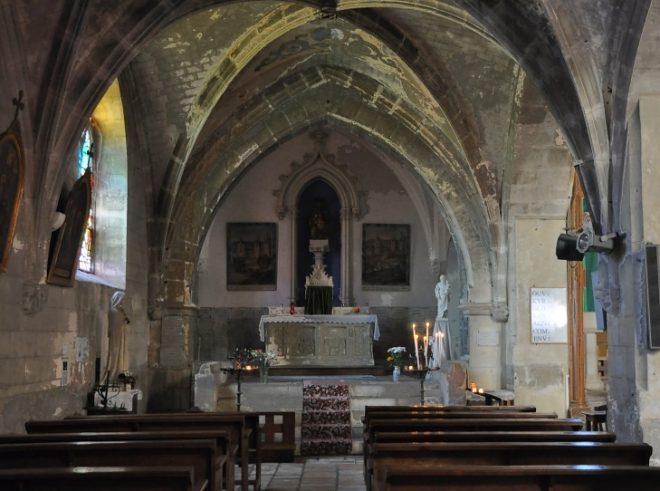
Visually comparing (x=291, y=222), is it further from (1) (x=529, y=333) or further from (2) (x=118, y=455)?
(2) (x=118, y=455)

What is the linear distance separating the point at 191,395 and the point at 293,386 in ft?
6.99

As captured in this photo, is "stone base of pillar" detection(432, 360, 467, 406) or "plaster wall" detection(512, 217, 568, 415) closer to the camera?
"stone base of pillar" detection(432, 360, 467, 406)

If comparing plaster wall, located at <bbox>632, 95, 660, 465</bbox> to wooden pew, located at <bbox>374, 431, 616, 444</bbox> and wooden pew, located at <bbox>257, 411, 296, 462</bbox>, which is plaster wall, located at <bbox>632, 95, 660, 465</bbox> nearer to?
wooden pew, located at <bbox>374, 431, 616, 444</bbox>

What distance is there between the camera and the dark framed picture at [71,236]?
874 centimetres

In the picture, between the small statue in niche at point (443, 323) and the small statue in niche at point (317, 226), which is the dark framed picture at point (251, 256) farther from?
the small statue in niche at point (443, 323)

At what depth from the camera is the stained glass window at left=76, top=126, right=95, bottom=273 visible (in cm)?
1068

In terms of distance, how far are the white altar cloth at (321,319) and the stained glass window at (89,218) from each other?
5.27 metres

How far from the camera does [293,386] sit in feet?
41.9

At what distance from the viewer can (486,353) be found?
13.5 metres

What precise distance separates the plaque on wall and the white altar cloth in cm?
427

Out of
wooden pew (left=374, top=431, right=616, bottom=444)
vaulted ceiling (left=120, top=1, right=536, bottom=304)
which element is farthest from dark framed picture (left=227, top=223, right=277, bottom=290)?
wooden pew (left=374, top=431, right=616, bottom=444)

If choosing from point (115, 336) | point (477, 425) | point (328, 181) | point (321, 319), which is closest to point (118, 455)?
point (477, 425)

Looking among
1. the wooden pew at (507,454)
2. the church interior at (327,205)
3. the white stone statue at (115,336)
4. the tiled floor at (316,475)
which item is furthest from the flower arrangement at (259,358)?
the wooden pew at (507,454)

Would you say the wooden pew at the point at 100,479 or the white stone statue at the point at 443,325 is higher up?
the white stone statue at the point at 443,325
